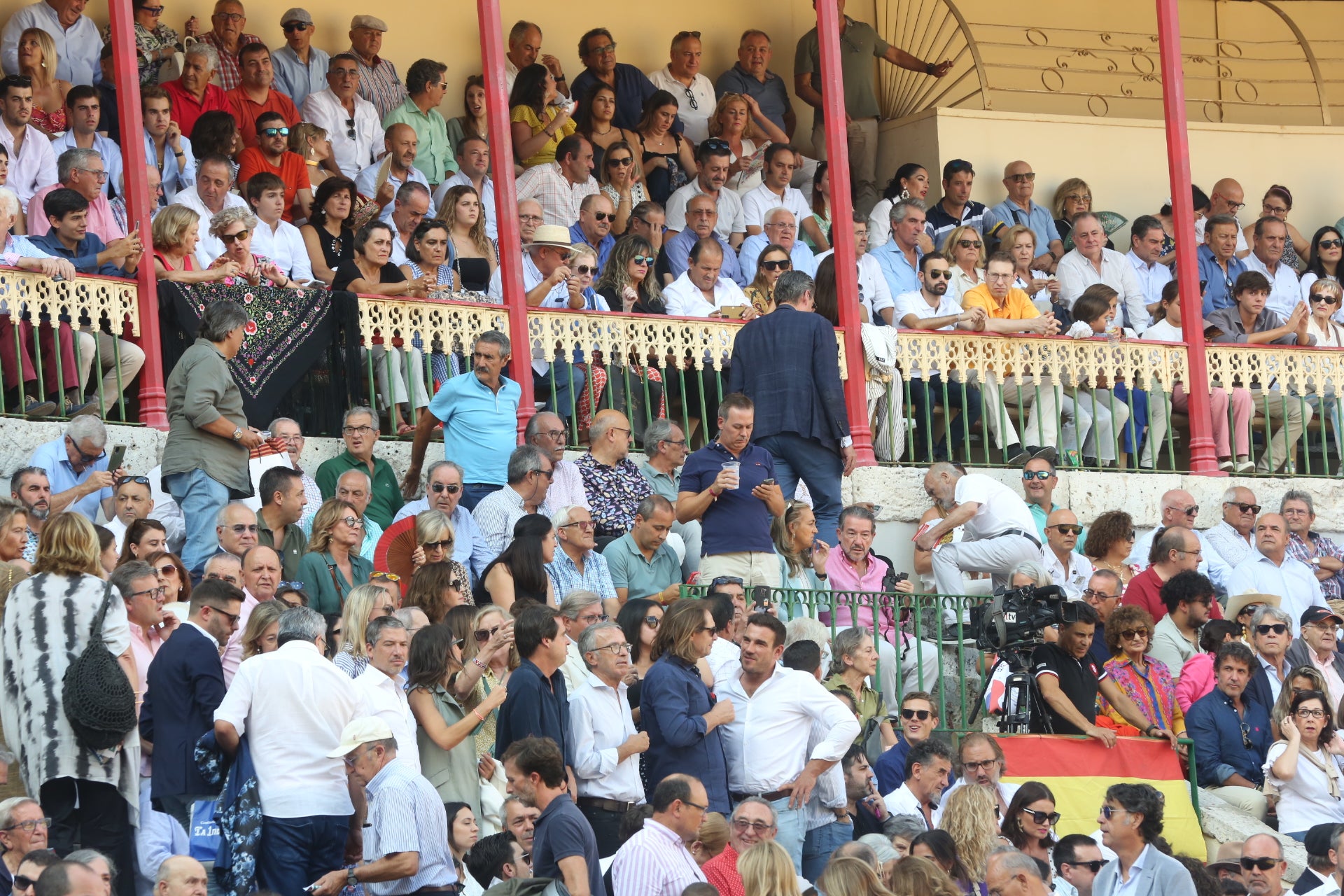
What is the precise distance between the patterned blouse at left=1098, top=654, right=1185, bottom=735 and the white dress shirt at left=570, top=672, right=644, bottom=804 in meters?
3.36

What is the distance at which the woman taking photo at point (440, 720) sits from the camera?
9648 millimetres

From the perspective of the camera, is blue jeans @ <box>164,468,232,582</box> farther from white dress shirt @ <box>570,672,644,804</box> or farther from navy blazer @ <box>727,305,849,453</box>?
navy blazer @ <box>727,305,849,453</box>

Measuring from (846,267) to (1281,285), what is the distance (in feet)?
15.2

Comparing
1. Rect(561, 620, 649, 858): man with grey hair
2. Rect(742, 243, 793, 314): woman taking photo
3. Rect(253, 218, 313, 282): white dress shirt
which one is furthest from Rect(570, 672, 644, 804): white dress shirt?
Rect(742, 243, 793, 314): woman taking photo

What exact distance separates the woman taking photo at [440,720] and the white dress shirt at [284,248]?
5.38m

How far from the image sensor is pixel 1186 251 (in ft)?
57.6

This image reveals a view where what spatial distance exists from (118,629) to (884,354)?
25.6 ft

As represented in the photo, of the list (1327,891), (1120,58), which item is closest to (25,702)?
(1327,891)

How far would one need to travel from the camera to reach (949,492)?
15.1 m

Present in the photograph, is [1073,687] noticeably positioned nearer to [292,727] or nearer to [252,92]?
[292,727]

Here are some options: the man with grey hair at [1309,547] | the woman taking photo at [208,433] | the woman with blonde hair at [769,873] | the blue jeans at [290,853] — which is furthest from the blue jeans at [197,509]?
the man with grey hair at [1309,547]

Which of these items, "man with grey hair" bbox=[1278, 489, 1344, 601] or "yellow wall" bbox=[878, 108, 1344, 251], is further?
"yellow wall" bbox=[878, 108, 1344, 251]

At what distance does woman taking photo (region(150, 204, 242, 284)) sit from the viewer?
1384 centimetres

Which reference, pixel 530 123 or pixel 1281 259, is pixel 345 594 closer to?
pixel 530 123
